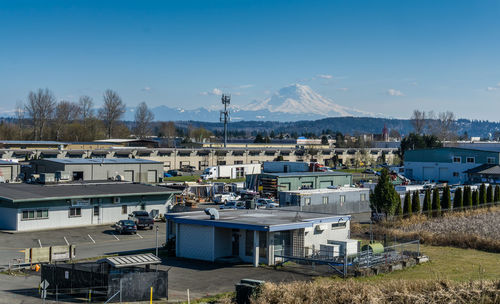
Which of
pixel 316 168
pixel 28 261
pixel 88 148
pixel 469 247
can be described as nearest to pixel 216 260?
pixel 28 261

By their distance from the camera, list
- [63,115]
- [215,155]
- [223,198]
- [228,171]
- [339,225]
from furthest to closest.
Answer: [63,115] < [215,155] < [228,171] < [223,198] < [339,225]

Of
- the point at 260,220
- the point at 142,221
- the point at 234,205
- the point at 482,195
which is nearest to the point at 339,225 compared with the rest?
the point at 260,220

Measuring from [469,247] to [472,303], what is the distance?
49.8 ft

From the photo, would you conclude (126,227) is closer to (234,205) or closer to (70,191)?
(70,191)

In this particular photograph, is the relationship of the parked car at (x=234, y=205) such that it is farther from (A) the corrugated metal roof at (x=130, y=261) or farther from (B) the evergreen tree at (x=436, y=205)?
(A) the corrugated metal roof at (x=130, y=261)

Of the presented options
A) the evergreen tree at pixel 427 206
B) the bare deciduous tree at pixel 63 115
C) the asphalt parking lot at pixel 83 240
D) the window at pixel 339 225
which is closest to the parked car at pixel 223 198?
the asphalt parking lot at pixel 83 240

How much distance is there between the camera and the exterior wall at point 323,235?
91.9 ft

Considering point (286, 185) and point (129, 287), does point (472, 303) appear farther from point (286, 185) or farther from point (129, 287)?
point (286, 185)

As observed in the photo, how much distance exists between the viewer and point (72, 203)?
38344mm

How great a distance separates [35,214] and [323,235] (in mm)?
19212

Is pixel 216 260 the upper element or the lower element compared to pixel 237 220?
lower

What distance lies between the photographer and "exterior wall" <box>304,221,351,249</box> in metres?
28.0

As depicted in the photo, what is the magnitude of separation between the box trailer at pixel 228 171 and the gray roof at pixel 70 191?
29.8m

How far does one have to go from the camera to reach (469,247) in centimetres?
3234
